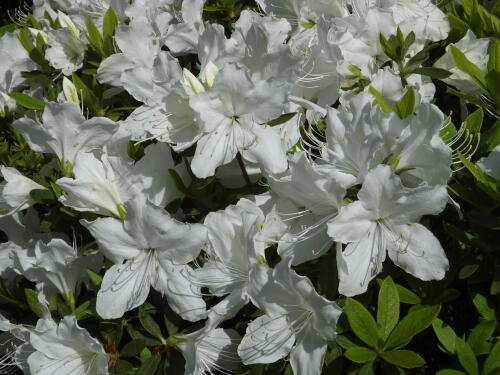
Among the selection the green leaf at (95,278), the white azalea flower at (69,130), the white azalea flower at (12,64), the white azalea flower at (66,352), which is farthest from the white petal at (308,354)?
the white azalea flower at (12,64)

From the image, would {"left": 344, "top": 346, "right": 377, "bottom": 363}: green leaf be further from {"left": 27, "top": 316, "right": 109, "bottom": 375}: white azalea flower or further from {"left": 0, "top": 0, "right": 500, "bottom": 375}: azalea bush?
{"left": 27, "top": 316, "right": 109, "bottom": 375}: white azalea flower

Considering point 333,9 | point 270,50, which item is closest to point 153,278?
point 270,50

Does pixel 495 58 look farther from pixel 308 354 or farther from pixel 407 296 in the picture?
pixel 308 354

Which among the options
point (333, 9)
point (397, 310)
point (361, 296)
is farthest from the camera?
point (333, 9)

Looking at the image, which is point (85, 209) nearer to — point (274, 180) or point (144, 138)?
point (144, 138)

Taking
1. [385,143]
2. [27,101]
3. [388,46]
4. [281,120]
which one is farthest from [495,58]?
[27,101]

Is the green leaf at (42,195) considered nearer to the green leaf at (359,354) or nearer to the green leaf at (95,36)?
the green leaf at (95,36)
